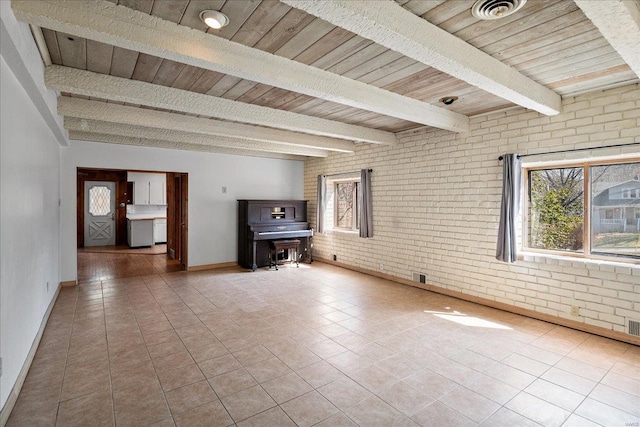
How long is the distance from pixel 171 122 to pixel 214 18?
247 centimetres

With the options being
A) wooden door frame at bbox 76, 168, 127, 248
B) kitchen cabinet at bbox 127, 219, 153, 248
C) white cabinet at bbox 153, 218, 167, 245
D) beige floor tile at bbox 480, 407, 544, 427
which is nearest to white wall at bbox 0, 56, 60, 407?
beige floor tile at bbox 480, 407, 544, 427

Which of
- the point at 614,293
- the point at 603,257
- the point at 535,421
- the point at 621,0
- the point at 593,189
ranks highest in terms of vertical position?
the point at 621,0

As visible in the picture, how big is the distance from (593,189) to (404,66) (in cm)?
256

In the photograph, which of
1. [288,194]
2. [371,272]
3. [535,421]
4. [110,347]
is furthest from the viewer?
[288,194]

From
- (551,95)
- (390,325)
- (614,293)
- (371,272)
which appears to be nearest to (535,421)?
(390,325)

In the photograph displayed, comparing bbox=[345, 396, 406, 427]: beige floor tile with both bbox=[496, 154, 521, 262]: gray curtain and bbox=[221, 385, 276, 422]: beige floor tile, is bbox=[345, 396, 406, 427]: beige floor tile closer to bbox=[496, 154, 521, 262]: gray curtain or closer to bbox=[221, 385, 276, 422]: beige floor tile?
bbox=[221, 385, 276, 422]: beige floor tile

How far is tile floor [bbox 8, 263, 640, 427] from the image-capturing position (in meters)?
2.11

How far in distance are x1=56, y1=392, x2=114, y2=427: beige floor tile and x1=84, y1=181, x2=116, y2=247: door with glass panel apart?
8.60 m

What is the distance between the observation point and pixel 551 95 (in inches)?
133

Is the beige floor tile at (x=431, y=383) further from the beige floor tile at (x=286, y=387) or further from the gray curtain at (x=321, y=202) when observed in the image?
the gray curtain at (x=321, y=202)

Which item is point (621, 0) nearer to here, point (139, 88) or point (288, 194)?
point (139, 88)

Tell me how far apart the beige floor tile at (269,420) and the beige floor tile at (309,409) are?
0.13 ft

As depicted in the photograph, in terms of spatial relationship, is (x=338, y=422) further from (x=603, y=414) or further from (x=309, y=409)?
(x=603, y=414)

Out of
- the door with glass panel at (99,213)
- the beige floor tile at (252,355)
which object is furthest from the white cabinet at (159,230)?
the beige floor tile at (252,355)
